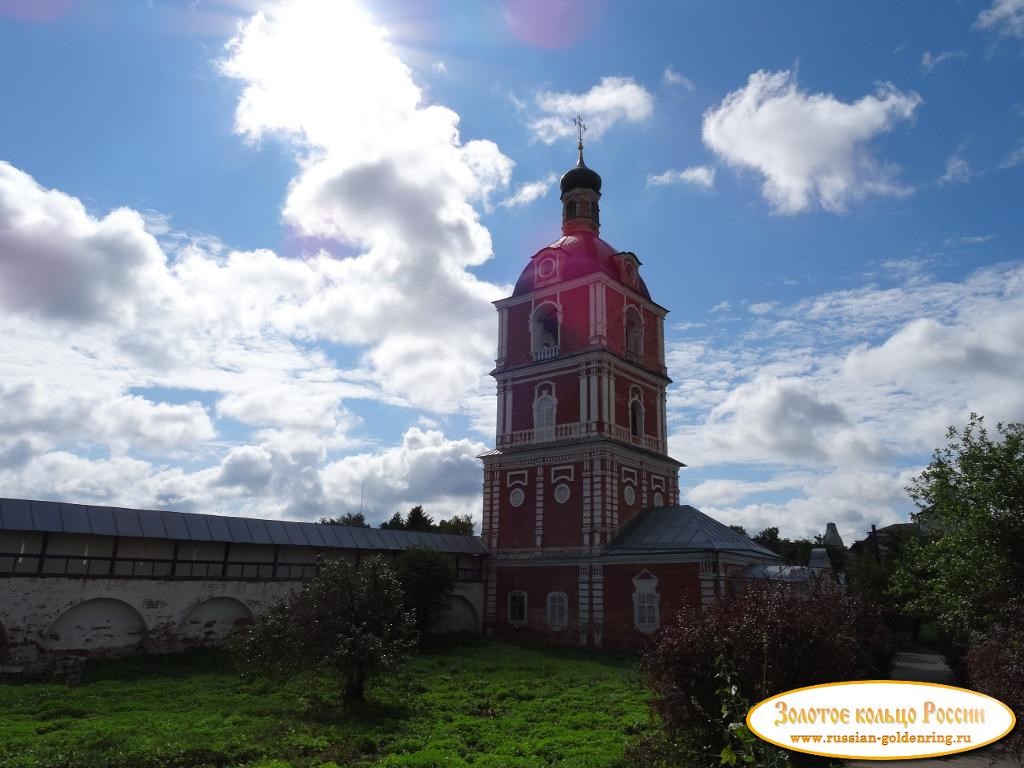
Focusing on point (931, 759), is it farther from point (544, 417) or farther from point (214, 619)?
point (214, 619)

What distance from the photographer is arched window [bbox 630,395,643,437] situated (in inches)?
1236

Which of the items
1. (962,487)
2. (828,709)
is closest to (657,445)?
(962,487)

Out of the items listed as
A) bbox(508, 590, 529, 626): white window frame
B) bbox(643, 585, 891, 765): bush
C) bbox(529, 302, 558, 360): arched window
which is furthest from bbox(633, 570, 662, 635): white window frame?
bbox(643, 585, 891, 765): bush

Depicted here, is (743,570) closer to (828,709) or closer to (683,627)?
(683,627)

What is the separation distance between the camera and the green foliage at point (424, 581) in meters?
25.6

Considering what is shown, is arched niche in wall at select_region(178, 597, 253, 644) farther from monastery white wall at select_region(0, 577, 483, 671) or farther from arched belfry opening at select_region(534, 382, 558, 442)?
arched belfry opening at select_region(534, 382, 558, 442)

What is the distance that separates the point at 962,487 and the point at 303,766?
17.2 meters

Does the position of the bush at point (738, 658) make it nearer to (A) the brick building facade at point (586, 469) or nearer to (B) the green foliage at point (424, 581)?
(A) the brick building facade at point (586, 469)

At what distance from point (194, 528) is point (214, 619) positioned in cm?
297

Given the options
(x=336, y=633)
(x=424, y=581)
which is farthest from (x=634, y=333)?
(x=336, y=633)

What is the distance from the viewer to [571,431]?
2956cm

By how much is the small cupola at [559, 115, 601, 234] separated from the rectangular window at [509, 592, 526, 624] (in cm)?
1708

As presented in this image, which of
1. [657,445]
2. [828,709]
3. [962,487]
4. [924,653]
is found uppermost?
[657,445]

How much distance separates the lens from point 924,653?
127 feet
